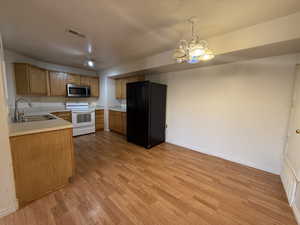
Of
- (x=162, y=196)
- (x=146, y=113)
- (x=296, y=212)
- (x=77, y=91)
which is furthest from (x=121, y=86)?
(x=296, y=212)

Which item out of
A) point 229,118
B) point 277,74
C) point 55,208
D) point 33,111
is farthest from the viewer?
point 33,111

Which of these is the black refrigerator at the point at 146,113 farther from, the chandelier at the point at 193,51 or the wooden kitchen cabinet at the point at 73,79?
the wooden kitchen cabinet at the point at 73,79

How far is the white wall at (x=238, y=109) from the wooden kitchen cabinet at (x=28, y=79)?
366 cm

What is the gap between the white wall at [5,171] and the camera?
1.26 m

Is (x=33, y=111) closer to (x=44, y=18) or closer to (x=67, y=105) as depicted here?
(x=67, y=105)

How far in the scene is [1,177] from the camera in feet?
4.22

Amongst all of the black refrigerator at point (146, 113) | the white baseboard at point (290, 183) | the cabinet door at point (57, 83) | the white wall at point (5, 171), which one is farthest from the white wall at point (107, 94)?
→ the white baseboard at point (290, 183)

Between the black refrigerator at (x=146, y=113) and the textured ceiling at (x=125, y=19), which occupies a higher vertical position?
the textured ceiling at (x=125, y=19)

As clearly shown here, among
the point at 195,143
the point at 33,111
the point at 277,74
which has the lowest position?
the point at 195,143

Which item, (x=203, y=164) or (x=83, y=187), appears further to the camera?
(x=203, y=164)

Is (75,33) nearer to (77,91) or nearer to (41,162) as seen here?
(41,162)

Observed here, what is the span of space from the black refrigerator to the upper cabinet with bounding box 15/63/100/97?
2.13 meters

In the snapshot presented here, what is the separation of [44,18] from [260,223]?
11.9 feet

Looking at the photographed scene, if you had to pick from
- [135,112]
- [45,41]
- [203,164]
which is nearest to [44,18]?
[45,41]
